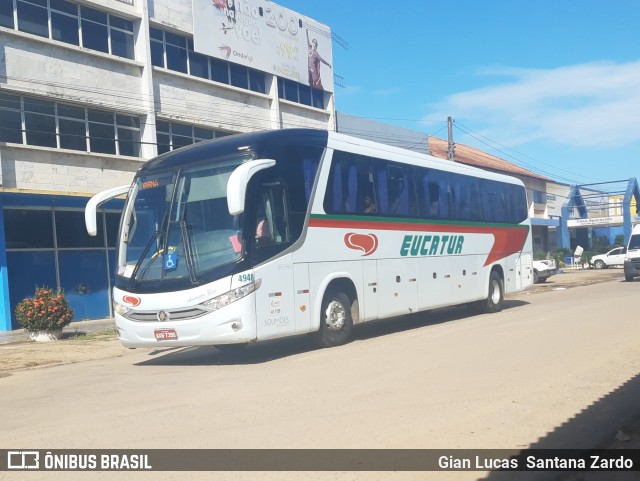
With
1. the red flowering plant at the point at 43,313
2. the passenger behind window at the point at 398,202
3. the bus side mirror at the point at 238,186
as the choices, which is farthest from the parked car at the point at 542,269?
the bus side mirror at the point at 238,186

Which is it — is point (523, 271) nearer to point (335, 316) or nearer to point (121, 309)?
point (335, 316)

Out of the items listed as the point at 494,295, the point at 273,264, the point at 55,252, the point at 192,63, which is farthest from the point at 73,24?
the point at 494,295

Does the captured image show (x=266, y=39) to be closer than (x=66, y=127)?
No

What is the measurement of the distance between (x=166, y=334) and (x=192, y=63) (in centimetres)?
1751

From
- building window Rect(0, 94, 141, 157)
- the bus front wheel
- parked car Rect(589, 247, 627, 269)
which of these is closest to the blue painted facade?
building window Rect(0, 94, 141, 157)

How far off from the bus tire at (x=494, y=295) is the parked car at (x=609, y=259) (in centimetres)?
2990

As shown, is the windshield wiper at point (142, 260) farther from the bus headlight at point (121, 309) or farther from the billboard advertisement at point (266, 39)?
→ the billboard advertisement at point (266, 39)

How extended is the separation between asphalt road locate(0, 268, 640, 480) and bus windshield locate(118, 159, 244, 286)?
5.37 ft

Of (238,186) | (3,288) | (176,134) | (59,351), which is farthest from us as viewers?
(176,134)

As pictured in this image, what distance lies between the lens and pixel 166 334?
1071 cm

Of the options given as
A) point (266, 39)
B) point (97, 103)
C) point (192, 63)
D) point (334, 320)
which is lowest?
point (334, 320)

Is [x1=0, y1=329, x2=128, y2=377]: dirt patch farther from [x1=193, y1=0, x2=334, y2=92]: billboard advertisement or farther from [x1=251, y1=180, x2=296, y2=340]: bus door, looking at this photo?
[x1=193, y1=0, x2=334, y2=92]: billboard advertisement

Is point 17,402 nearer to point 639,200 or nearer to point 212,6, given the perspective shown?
point 212,6

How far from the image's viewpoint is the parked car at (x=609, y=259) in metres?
45.9
